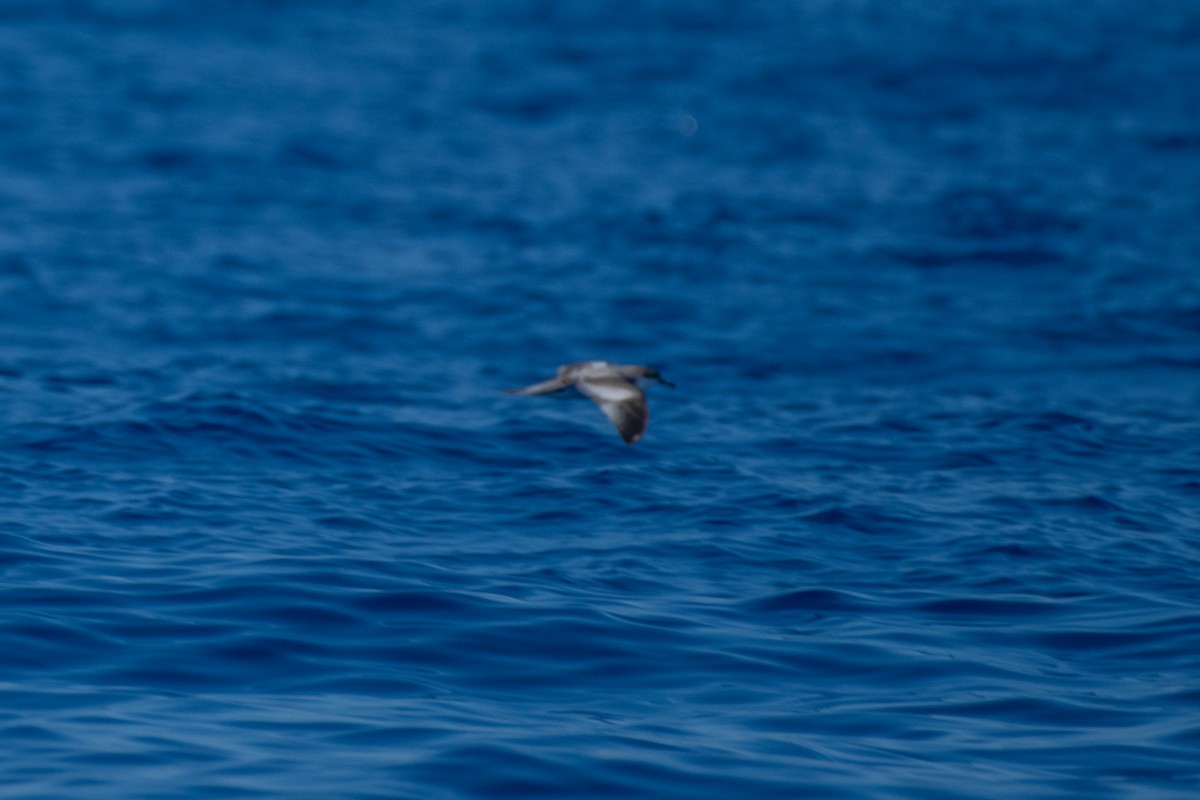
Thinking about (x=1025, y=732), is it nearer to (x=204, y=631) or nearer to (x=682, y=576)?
(x=682, y=576)

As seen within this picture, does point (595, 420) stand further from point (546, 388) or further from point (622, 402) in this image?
point (622, 402)

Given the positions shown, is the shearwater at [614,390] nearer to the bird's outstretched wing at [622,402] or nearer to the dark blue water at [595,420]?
the bird's outstretched wing at [622,402]

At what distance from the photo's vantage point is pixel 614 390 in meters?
8.70

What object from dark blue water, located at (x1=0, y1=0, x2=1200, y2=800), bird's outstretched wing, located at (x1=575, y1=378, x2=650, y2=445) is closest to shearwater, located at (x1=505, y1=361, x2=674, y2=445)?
bird's outstretched wing, located at (x1=575, y1=378, x2=650, y2=445)

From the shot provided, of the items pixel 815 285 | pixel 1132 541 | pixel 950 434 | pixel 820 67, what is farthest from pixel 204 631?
pixel 820 67

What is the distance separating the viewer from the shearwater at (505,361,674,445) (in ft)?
27.2

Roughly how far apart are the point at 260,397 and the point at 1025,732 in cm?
797

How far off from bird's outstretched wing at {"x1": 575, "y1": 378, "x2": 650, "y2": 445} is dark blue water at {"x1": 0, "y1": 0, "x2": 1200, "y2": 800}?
4.84 ft

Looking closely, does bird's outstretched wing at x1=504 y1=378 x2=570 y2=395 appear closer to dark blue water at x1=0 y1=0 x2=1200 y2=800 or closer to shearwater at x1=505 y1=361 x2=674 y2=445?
shearwater at x1=505 y1=361 x2=674 y2=445

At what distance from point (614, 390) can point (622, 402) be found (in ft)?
0.62

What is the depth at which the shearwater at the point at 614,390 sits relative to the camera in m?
8.30

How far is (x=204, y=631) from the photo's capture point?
8.91 meters

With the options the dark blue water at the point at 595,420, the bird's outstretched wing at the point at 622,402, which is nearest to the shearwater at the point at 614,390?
the bird's outstretched wing at the point at 622,402

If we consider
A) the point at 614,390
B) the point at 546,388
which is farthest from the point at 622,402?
the point at 546,388
